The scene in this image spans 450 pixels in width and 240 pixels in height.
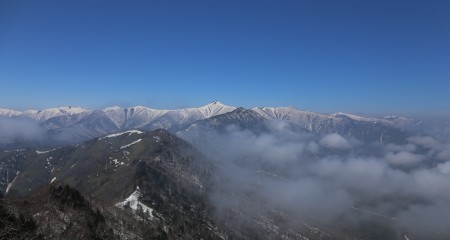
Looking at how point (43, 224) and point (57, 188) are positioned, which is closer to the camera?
point (43, 224)

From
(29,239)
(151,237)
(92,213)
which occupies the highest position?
(29,239)

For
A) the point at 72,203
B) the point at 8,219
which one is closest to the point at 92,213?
the point at 72,203

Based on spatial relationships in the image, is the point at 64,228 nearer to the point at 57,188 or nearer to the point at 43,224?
the point at 43,224

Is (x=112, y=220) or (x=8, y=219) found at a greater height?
(x=8, y=219)

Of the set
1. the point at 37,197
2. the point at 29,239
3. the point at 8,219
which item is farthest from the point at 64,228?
the point at 37,197

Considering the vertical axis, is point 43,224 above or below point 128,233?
above

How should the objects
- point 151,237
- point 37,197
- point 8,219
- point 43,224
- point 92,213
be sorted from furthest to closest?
1. point 151,237
2. point 37,197
3. point 92,213
4. point 43,224
5. point 8,219

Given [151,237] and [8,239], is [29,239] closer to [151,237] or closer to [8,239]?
[8,239]

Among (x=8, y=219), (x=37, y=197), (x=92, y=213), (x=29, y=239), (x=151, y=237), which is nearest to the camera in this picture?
(x=29, y=239)

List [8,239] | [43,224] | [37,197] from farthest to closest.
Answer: [37,197] → [43,224] → [8,239]
